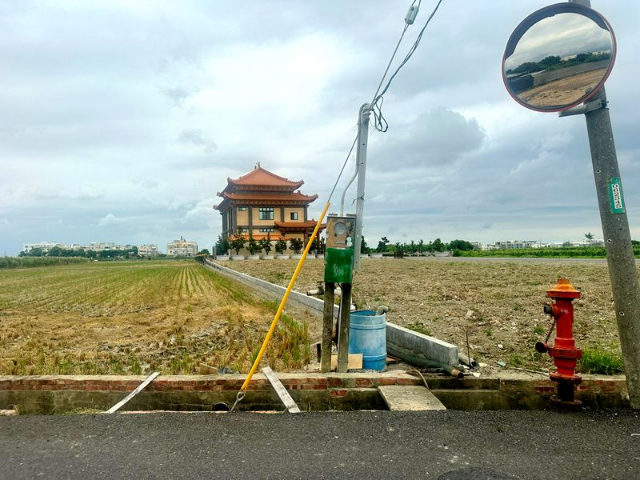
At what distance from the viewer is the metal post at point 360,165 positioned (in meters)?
4.86

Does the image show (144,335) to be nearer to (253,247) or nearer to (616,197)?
(616,197)

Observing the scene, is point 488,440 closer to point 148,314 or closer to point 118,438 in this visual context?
point 118,438

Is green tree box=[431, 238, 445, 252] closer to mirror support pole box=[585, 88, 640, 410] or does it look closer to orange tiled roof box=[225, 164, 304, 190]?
orange tiled roof box=[225, 164, 304, 190]

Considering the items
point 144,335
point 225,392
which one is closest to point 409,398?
point 225,392

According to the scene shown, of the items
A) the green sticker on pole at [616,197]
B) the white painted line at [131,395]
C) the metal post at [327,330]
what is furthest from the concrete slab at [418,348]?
the white painted line at [131,395]

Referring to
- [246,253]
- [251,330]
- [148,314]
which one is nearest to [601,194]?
[251,330]

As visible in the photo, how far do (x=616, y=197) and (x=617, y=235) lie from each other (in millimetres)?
283

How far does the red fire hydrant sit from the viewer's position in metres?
3.57

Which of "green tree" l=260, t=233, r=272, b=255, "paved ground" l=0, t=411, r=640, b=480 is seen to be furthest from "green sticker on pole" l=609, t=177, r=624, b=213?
"green tree" l=260, t=233, r=272, b=255

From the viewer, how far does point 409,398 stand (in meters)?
3.88

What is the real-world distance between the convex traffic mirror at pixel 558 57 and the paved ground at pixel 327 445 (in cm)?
233

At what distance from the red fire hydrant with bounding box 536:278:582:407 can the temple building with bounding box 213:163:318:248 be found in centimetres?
5141

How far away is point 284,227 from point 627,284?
52335mm

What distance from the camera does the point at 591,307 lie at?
8414 millimetres
